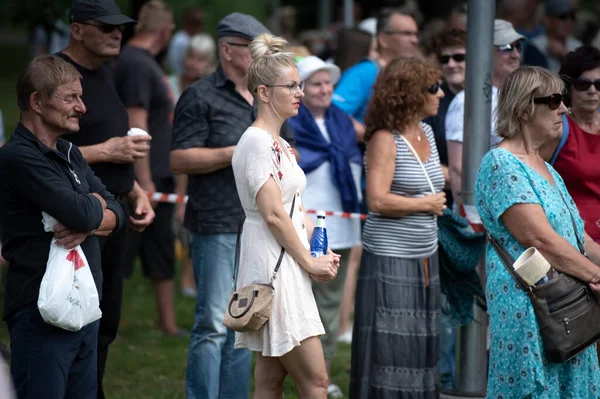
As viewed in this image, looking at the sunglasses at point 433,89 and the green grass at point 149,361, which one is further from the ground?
the sunglasses at point 433,89

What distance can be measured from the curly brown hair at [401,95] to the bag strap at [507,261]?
1321 mm

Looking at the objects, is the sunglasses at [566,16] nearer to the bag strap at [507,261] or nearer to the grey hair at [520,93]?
the grey hair at [520,93]

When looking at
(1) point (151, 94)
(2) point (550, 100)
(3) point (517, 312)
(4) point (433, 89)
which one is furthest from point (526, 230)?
(1) point (151, 94)

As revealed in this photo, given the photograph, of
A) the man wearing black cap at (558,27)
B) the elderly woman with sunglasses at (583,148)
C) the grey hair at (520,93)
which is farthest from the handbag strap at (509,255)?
the man wearing black cap at (558,27)

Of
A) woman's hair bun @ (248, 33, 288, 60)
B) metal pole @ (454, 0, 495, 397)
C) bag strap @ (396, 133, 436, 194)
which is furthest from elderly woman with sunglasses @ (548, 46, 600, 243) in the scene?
woman's hair bun @ (248, 33, 288, 60)

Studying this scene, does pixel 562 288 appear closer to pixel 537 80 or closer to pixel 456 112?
pixel 537 80

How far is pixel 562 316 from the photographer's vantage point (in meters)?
4.40

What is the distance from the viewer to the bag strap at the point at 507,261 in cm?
442

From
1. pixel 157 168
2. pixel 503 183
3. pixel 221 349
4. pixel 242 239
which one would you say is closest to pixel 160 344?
pixel 157 168

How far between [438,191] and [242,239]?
1.60 m

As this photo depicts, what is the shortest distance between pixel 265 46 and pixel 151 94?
9.46 ft

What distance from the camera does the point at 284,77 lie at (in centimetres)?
466

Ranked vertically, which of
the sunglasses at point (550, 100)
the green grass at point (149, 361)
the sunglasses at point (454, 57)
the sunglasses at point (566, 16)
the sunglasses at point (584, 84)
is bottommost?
the green grass at point (149, 361)

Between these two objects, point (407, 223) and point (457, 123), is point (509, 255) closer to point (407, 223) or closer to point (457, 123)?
point (407, 223)
